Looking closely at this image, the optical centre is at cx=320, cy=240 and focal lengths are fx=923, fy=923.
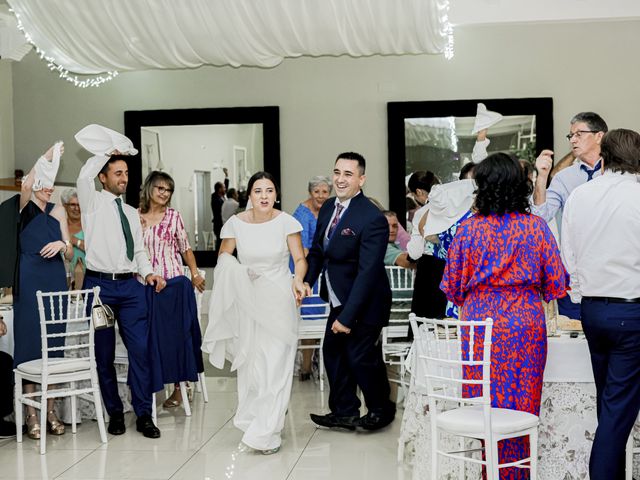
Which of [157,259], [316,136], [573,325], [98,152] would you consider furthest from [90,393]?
[316,136]

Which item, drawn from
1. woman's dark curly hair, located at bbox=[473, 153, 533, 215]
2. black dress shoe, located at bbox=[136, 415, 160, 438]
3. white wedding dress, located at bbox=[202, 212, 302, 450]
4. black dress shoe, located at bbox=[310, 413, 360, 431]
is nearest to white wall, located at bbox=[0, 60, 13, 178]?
black dress shoe, located at bbox=[136, 415, 160, 438]

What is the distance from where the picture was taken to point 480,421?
3588 mm

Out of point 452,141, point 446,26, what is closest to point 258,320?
point 446,26

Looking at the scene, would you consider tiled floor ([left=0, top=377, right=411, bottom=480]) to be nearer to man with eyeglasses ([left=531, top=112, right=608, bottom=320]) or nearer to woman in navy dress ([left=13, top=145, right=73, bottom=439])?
woman in navy dress ([left=13, top=145, right=73, bottom=439])

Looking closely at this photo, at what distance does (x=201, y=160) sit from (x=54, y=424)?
567 cm

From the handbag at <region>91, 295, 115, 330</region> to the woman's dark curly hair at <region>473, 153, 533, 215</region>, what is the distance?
8.53ft

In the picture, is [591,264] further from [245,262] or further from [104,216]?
[104,216]

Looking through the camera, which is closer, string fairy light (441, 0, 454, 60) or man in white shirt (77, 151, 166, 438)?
man in white shirt (77, 151, 166, 438)

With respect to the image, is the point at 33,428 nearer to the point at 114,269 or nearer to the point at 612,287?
the point at 114,269

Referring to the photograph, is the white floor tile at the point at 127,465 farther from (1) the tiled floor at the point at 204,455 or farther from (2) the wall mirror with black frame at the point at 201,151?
(2) the wall mirror with black frame at the point at 201,151

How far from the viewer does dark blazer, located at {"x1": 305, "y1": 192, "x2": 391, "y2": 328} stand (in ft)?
17.4

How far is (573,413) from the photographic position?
402 centimetres

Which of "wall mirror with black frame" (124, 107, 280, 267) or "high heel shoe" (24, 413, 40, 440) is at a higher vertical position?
"wall mirror with black frame" (124, 107, 280, 267)

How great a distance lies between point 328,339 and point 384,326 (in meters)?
0.36
